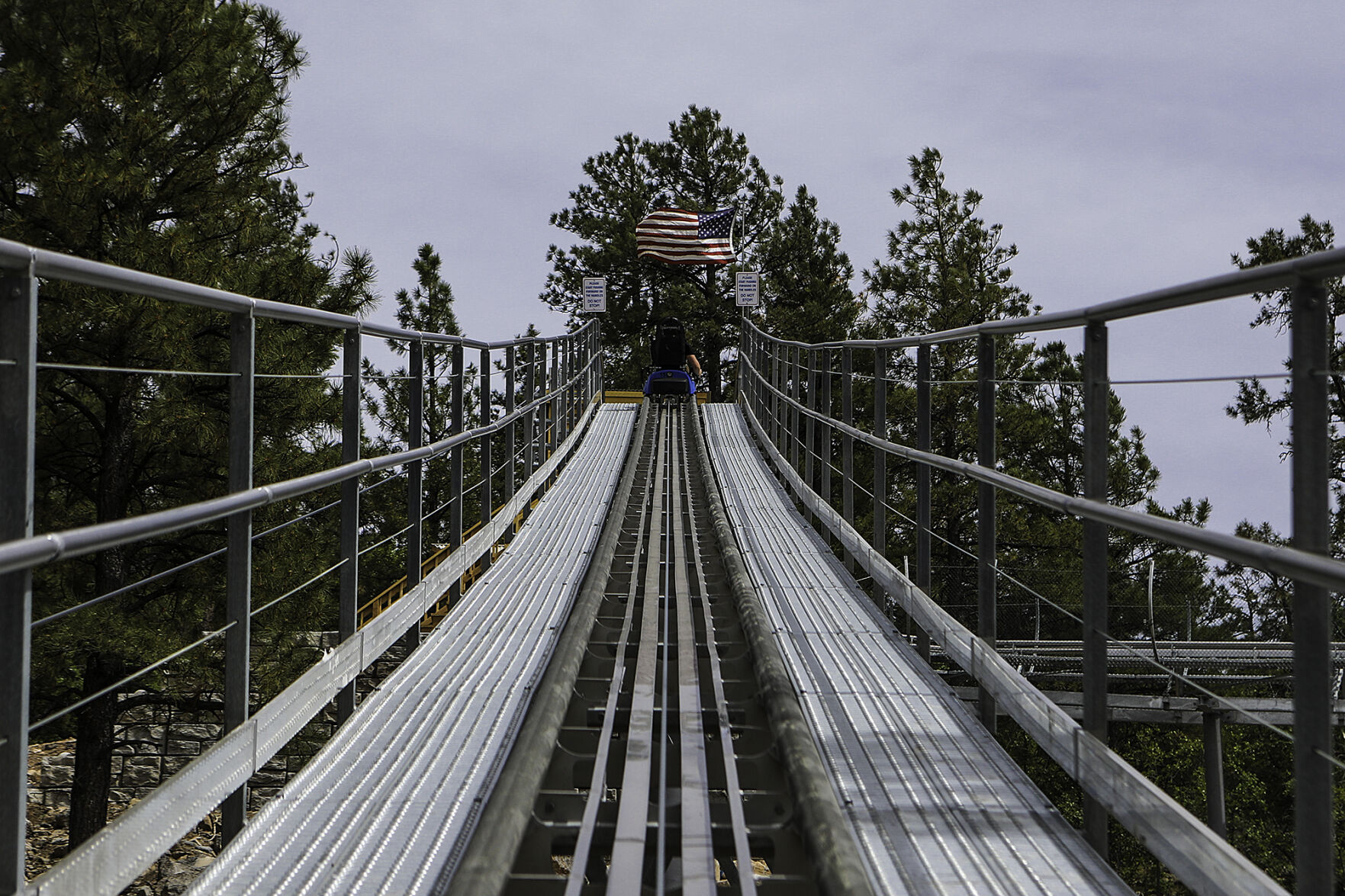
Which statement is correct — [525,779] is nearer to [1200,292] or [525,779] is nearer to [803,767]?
[803,767]

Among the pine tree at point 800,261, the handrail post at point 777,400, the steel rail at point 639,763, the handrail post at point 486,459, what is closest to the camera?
the steel rail at point 639,763

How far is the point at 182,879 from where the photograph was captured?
13.9m

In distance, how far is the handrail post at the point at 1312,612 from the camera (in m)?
1.94

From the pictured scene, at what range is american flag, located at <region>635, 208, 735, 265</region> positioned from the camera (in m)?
23.5

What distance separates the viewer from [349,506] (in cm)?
407

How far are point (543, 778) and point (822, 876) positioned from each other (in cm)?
105

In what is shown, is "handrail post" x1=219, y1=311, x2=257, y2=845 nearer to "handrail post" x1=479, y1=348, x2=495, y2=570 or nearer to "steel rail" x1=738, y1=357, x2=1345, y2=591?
"steel rail" x1=738, y1=357, x2=1345, y2=591

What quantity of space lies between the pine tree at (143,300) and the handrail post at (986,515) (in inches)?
339

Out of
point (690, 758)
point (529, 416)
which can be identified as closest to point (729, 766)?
point (690, 758)

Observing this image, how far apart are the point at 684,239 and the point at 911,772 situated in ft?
69.7

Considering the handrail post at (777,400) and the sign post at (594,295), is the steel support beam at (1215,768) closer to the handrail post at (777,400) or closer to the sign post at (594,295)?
the handrail post at (777,400)

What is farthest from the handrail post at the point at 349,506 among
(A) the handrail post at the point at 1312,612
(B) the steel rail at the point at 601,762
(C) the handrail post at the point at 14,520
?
(A) the handrail post at the point at 1312,612

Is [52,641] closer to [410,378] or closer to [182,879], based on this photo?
[182,879]

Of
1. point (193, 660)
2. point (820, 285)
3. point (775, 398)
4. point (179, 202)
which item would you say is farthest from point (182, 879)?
point (820, 285)
